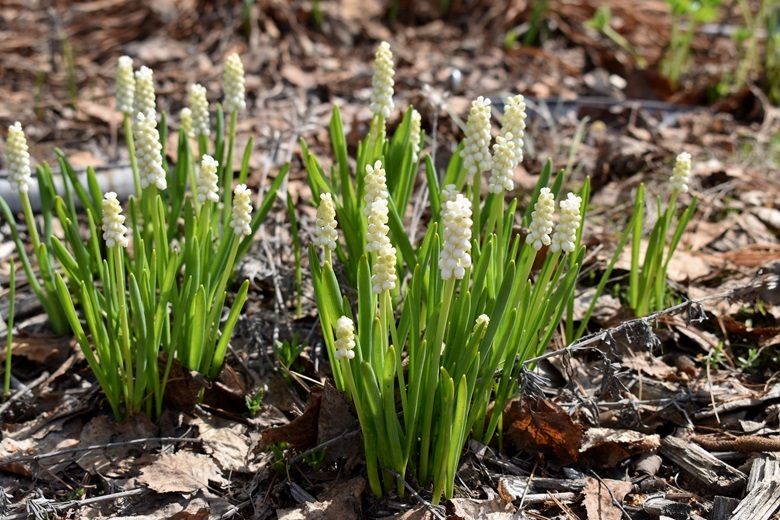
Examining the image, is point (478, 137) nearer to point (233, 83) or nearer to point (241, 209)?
point (241, 209)

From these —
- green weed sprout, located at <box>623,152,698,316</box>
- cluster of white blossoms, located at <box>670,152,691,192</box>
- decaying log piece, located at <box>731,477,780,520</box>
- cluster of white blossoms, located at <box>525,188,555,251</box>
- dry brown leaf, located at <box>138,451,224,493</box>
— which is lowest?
dry brown leaf, located at <box>138,451,224,493</box>

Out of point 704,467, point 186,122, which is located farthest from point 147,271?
point 704,467

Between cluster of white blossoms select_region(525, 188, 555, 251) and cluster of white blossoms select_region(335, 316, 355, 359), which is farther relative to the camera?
cluster of white blossoms select_region(525, 188, 555, 251)

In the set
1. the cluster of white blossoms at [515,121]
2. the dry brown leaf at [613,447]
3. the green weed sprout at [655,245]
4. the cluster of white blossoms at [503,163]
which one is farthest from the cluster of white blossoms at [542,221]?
the dry brown leaf at [613,447]

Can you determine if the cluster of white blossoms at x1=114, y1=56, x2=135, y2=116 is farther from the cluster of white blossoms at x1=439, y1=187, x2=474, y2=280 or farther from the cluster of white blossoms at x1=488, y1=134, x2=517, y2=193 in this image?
the cluster of white blossoms at x1=439, y1=187, x2=474, y2=280

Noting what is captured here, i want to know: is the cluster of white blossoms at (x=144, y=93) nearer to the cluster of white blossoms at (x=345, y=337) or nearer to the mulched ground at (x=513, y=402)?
the mulched ground at (x=513, y=402)

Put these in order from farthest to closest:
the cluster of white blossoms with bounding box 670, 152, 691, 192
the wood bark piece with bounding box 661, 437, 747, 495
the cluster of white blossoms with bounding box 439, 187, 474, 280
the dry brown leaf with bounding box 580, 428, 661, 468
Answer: the cluster of white blossoms with bounding box 670, 152, 691, 192 < the dry brown leaf with bounding box 580, 428, 661, 468 < the wood bark piece with bounding box 661, 437, 747, 495 < the cluster of white blossoms with bounding box 439, 187, 474, 280

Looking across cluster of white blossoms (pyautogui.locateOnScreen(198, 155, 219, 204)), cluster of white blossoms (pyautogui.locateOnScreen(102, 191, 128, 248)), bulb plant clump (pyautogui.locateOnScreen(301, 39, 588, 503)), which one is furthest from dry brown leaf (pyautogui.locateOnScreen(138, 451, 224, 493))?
cluster of white blossoms (pyautogui.locateOnScreen(198, 155, 219, 204))
